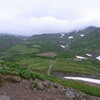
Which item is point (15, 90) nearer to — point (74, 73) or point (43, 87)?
point (43, 87)

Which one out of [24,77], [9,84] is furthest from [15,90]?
[24,77]

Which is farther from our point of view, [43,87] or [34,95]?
[43,87]

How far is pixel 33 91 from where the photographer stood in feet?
103

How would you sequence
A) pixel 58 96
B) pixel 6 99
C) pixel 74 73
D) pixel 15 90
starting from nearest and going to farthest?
pixel 6 99
pixel 15 90
pixel 58 96
pixel 74 73

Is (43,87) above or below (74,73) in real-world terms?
above

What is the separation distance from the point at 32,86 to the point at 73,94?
5547 millimetres

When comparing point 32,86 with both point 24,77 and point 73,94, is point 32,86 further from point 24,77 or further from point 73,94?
point 73,94

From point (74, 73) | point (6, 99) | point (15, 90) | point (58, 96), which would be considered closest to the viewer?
point (6, 99)

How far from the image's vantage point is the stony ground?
97.3 feet

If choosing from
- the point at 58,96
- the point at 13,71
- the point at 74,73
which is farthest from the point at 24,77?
the point at 74,73

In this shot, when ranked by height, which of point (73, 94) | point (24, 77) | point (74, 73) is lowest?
point (74, 73)

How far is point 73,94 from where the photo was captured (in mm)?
34594

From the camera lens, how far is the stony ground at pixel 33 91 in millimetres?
29666

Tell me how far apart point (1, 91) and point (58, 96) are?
6851 millimetres
